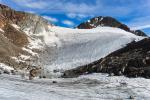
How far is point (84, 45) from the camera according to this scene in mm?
74188

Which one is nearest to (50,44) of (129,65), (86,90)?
(129,65)

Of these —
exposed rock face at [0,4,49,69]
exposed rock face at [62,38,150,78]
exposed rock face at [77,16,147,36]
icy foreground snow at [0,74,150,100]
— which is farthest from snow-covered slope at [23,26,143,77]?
exposed rock face at [77,16,147,36]

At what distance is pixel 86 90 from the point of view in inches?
1174

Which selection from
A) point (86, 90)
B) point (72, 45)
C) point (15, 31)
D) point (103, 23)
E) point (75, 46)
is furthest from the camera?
point (103, 23)

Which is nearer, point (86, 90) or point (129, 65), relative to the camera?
point (86, 90)

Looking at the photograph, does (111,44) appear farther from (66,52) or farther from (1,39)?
(1,39)

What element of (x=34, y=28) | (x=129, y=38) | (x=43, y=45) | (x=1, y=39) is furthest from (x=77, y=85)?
(x=34, y=28)

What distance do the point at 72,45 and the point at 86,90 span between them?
1846 inches

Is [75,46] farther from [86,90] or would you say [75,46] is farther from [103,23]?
[103,23]

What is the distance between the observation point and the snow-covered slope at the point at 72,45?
194 ft

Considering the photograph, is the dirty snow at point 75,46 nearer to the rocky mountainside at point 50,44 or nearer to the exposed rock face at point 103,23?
the rocky mountainside at point 50,44

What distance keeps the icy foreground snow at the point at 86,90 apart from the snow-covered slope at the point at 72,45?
56.7 ft

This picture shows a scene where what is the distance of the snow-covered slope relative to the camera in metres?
59.1

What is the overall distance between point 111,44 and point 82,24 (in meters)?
52.7
